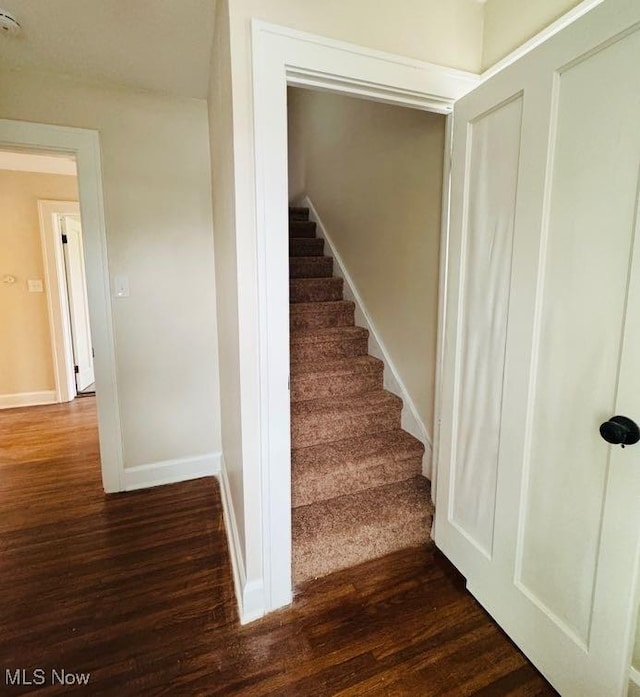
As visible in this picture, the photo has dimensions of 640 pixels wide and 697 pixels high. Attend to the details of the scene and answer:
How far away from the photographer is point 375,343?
2.55 m

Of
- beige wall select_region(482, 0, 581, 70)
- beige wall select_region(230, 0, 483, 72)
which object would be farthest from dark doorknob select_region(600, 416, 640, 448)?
beige wall select_region(230, 0, 483, 72)

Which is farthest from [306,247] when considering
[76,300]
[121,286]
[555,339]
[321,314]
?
[76,300]

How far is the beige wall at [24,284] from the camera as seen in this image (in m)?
3.66

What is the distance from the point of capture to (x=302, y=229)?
3.49 meters

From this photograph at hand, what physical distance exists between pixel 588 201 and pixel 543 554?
1115 millimetres

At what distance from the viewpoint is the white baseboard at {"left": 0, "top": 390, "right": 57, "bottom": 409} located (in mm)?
3811

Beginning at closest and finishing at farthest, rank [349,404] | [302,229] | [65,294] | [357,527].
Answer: [357,527] < [349,404] < [302,229] < [65,294]

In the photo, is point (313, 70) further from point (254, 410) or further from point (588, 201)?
point (254, 410)

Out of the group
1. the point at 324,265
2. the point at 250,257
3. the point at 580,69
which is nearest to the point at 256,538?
the point at 250,257

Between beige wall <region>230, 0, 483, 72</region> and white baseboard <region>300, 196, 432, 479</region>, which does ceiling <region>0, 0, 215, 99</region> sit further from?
white baseboard <region>300, 196, 432, 479</region>

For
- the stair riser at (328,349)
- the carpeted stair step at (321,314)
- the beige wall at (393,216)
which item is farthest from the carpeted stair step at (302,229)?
the stair riser at (328,349)

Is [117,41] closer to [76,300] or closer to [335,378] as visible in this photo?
[335,378]

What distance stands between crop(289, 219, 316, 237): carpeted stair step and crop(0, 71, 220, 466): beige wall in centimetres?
130

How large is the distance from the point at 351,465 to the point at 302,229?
238 cm
